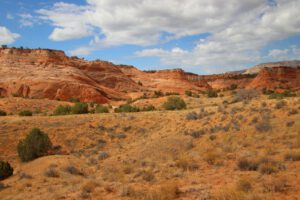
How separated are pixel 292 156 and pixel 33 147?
1316 cm

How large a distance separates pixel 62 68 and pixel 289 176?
49.9 meters

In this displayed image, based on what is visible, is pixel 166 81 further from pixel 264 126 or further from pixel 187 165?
pixel 187 165

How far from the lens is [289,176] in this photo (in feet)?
25.8

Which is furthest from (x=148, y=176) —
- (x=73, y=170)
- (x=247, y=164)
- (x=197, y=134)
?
(x=197, y=134)

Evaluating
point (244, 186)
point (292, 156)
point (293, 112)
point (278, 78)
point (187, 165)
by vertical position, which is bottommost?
point (187, 165)

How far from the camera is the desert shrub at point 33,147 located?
15947mm

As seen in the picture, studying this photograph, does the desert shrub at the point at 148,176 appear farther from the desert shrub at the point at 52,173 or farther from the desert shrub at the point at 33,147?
the desert shrub at the point at 33,147

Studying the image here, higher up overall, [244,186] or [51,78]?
[51,78]

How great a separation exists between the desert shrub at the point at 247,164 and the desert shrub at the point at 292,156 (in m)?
1.23

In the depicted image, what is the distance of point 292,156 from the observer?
9453mm

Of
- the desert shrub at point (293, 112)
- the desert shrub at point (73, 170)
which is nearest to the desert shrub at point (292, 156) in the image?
the desert shrub at point (293, 112)

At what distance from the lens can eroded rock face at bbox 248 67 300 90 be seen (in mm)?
68000

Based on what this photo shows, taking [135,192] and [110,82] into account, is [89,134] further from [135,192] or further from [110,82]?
[110,82]

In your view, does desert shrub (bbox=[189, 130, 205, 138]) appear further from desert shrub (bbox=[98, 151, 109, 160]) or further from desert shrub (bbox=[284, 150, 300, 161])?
desert shrub (bbox=[284, 150, 300, 161])
